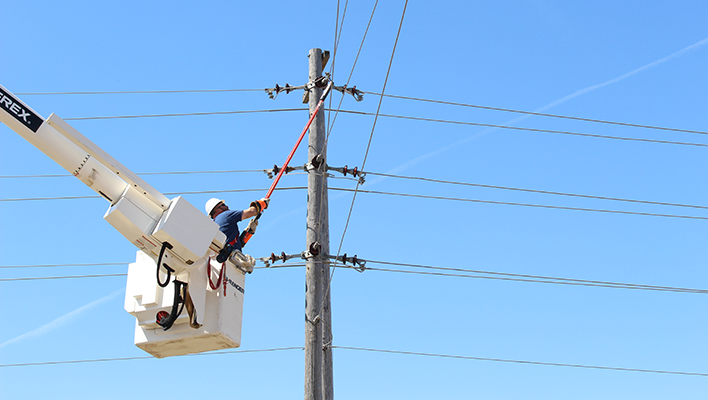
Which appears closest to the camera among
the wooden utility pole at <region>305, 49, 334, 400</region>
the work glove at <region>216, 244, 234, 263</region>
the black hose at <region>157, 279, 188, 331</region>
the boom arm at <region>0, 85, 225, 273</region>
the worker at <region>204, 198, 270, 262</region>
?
the boom arm at <region>0, 85, 225, 273</region>

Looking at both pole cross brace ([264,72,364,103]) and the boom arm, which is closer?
the boom arm

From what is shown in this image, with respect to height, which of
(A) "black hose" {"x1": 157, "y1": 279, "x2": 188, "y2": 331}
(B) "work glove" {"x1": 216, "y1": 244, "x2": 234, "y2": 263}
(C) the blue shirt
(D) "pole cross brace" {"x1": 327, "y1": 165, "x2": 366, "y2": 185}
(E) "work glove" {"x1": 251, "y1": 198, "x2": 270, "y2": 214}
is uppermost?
(D) "pole cross brace" {"x1": 327, "y1": 165, "x2": 366, "y2": 185}

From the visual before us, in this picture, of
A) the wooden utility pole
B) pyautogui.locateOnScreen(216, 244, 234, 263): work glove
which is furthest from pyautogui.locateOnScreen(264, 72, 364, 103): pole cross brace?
pyautogui.locateOnScreen(216, 244, 234, 263): work glove

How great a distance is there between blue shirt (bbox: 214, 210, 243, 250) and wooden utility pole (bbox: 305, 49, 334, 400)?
4.08ft

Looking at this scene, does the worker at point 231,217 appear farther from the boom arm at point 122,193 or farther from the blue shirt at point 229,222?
the boom arm at point 122,193

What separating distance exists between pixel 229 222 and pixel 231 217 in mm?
50

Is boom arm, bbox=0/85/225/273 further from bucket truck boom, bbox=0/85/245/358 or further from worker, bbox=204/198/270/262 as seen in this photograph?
worker, bbox=204/198/270/262

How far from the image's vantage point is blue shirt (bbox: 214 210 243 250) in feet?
22.1

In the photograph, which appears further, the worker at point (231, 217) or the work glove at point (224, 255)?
the worker at point (231, 217)

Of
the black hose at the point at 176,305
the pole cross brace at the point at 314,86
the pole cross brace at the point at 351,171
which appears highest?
the pole cross brace at the point at 314,86

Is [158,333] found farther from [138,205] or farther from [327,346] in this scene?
[327,346]

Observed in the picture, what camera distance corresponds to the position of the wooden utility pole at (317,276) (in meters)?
7.41

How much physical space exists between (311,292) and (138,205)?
2328 mm

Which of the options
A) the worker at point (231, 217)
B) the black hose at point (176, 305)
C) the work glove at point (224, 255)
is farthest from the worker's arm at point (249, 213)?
the black hose at point (176, 305)
